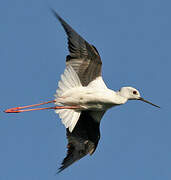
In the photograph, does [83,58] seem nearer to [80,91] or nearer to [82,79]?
[82,79]

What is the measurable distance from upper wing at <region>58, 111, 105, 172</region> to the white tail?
59cm

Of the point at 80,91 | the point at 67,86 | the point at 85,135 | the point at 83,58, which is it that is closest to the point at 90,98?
the point at 80,91

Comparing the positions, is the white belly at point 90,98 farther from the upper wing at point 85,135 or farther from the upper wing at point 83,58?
the upper wing at point 85,135

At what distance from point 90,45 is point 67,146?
9.15 feet

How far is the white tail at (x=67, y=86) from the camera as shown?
14.5 meters

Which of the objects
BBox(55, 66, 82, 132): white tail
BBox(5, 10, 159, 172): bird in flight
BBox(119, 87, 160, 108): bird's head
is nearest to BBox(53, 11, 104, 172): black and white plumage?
BBox(5, 10, 159, 172): bird in flight

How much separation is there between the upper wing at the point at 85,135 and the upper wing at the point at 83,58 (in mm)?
1123

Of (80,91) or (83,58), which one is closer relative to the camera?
(80,91)

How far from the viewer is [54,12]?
14.0m

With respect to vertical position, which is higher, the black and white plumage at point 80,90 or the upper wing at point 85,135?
the black and white plumage at point 80,90

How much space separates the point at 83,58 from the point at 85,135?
2.20 meters

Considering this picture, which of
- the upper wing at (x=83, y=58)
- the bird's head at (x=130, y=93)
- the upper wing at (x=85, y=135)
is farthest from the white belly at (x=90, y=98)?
the upper wing at (x=85, y=135)

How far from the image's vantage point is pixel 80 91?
1451cm

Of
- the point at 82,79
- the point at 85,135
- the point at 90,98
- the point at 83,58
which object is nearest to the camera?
the point at 90,98
